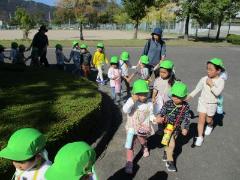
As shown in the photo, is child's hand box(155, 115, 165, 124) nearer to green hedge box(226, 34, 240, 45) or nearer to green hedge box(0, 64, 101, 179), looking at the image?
green hedge box(0, 64, 101, 179)

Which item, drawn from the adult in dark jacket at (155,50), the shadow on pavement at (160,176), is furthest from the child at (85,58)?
the shadow on pavement at (160,176)

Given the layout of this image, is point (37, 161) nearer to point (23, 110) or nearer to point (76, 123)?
point (76, 123)

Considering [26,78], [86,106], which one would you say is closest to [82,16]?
[26,78]

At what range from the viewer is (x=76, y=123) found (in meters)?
5.66

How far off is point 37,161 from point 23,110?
3519 mm

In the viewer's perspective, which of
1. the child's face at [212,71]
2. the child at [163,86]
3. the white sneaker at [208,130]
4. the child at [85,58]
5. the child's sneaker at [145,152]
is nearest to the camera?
the child's sneaker at [145,152]

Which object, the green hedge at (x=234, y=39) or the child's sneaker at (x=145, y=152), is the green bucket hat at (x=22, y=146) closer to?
the child's sneaker at (x=145, y=152)

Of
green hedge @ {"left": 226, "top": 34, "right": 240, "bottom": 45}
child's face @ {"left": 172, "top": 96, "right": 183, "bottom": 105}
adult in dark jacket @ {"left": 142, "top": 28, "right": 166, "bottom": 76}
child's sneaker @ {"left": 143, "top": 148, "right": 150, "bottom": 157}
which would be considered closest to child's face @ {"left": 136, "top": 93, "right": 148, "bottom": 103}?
child's face @ {"left": 172, "top": 96, "right": 183, "bottom": 105}

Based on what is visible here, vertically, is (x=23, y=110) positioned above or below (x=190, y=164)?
above

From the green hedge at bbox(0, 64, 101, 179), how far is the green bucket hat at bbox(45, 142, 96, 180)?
2.22 metres

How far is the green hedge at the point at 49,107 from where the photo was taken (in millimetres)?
5254

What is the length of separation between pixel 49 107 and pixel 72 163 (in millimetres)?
4489

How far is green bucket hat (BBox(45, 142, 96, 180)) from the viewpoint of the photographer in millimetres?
2191

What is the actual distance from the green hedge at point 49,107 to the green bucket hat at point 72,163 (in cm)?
222
